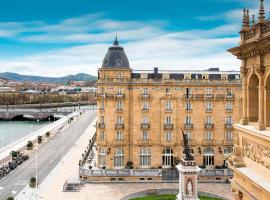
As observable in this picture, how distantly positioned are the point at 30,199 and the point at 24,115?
13332 centimetres

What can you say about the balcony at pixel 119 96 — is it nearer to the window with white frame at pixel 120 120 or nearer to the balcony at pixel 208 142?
the window with white frame at pixel 120 120

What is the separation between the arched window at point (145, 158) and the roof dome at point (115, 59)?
458 inches

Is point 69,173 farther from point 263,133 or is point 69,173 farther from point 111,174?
point 263,133

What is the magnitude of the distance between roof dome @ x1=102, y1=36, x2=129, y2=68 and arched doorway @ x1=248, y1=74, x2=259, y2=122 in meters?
44.9

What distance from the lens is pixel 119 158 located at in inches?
2425

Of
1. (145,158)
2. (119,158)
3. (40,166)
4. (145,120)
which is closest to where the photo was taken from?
(119,158)

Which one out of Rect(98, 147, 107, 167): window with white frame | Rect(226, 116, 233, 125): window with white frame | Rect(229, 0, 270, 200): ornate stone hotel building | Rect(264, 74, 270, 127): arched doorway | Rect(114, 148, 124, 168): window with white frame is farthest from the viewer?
Rect(226, 116, 233, 125): window with white frame

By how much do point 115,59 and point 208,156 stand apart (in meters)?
18.2

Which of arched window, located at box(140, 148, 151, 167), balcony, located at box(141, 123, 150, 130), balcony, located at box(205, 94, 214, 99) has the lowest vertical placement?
arched window, located at box(140, 148, 151, 167)

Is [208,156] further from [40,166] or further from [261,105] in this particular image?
[261,105]

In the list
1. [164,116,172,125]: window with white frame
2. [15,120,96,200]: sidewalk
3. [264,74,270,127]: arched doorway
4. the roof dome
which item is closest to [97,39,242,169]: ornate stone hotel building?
the roof dome

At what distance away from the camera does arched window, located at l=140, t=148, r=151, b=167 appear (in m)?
61.8

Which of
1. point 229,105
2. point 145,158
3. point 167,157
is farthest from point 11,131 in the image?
point 229,105

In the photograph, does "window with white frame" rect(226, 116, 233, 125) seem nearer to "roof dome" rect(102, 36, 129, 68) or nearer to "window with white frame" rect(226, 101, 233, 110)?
"window with white frame" rect(226, 101, 233, 110)
